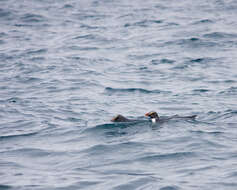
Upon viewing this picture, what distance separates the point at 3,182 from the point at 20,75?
948cm

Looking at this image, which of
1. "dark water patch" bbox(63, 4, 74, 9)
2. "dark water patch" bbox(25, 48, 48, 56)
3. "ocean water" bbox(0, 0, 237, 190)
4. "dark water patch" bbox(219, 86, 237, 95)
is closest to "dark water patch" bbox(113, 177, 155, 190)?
Result: "ocean water" bbox(0, 0, 237, 190)

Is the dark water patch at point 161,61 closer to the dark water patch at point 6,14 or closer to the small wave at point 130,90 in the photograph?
the small wave at point 130,90

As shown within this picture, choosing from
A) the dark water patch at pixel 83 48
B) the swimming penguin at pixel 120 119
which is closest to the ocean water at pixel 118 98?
the dark water patch at pixel 83 48

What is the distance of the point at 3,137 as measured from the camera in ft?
35.9

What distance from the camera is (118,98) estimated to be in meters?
14.6

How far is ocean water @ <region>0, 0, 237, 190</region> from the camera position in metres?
8.73

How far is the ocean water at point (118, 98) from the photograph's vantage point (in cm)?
873

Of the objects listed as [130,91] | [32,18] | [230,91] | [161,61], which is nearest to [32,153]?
[130,91]

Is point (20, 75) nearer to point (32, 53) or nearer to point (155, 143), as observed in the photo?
point (32, 53)

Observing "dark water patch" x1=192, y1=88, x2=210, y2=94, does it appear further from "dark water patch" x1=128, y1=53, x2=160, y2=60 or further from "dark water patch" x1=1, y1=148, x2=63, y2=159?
"dark water patch" x1=1, y1=148, x2=63, y2=159

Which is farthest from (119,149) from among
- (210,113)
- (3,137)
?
(210,113)

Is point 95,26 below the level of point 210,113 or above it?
above

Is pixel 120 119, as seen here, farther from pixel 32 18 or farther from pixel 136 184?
pixel 32 18

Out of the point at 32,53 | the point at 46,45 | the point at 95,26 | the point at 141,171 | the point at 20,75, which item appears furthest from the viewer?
the point at 95,26
